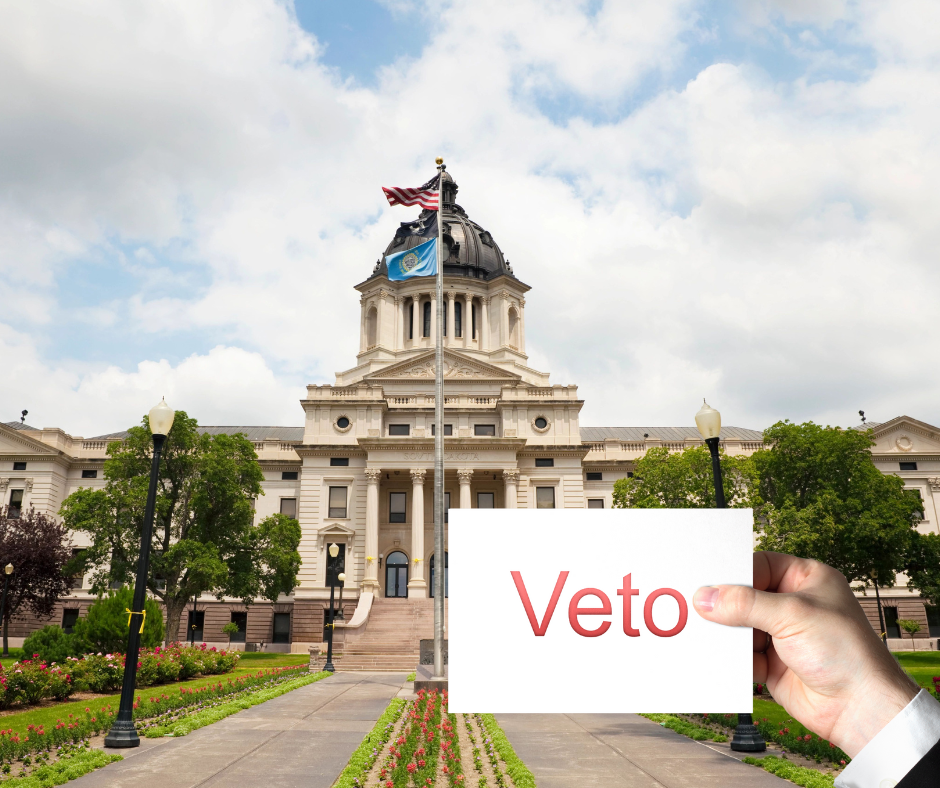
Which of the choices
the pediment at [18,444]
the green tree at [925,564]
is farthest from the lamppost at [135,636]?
the pediment at [18,444]

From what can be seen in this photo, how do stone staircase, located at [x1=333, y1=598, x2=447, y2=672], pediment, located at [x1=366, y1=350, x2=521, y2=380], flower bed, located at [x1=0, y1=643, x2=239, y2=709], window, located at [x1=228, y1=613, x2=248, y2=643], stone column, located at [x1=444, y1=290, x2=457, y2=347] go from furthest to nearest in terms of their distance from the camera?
stone column, located at [x1=444, y1=290, x2=457, y2=347]
pediment, located at [x1=366, y1=350, x2=521, y2=380]
window, located at [x1=228, y1=613, x2=248, y2=643]
stone staircase, located at [x1=333, y1=598, x2=447, y2=672]
flower bed, located at [x1=0, y1=643, x2=239, y2=709]

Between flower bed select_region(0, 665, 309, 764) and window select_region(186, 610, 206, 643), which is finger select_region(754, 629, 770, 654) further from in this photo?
window select_region(186, 610, 206, 643)

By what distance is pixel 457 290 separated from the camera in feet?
232

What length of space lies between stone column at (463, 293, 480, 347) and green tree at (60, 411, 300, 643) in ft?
99.3

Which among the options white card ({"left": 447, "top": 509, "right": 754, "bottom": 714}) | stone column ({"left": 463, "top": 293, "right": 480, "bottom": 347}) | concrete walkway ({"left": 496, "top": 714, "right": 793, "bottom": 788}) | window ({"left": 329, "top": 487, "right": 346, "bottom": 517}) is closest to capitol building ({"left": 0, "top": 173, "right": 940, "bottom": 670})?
window ({"left": 329, "top": 487, "right": 346, "bottom": 517})

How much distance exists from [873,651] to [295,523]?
45.5 meters

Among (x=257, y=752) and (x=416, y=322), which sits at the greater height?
(x=416, y=322)

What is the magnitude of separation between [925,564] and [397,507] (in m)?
36.3

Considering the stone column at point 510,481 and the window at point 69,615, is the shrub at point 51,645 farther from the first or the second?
the window at point 69,615

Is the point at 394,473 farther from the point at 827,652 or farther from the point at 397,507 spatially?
the point at 827,652

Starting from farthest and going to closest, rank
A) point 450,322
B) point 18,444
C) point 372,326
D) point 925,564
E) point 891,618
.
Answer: point 372,326
point 450,322
point 18,444
point 891,618
point 925,564

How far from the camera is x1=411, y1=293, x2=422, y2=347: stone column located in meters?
69.2

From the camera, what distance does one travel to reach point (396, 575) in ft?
178

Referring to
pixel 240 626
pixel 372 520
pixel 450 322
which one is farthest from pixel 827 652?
pixel 450 322
